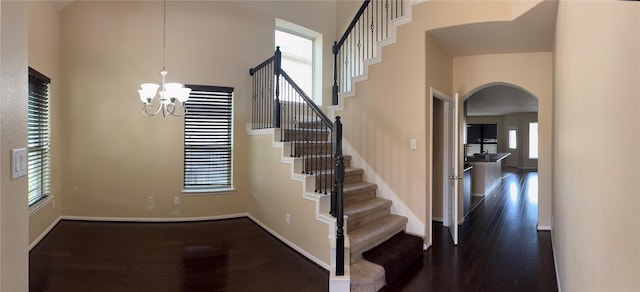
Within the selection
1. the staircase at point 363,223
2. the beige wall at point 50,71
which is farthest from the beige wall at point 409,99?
the beige wall at point 50,71

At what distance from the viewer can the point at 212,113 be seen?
487cm

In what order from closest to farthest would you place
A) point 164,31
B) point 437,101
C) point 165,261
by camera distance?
point 165,261 < point 164,31 < point 437,101

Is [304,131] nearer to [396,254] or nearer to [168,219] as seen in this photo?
[396,254]

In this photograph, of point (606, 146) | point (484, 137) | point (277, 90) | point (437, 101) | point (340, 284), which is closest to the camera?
point (606, 146)

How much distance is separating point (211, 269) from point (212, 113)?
2.62 m

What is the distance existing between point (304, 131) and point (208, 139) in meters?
1.72

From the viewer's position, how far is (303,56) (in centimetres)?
626

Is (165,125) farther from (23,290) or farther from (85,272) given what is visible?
(23,290)

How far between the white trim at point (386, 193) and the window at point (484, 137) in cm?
1161

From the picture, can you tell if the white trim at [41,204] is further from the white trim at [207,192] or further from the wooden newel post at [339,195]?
the wooden newel post at [339,195]

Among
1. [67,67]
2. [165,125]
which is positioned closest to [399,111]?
[165,125]

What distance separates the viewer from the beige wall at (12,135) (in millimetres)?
1048

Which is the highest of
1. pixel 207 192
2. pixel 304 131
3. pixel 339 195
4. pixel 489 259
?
pixel 304 131

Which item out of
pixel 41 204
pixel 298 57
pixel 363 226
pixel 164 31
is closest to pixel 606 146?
pixel 363 226
